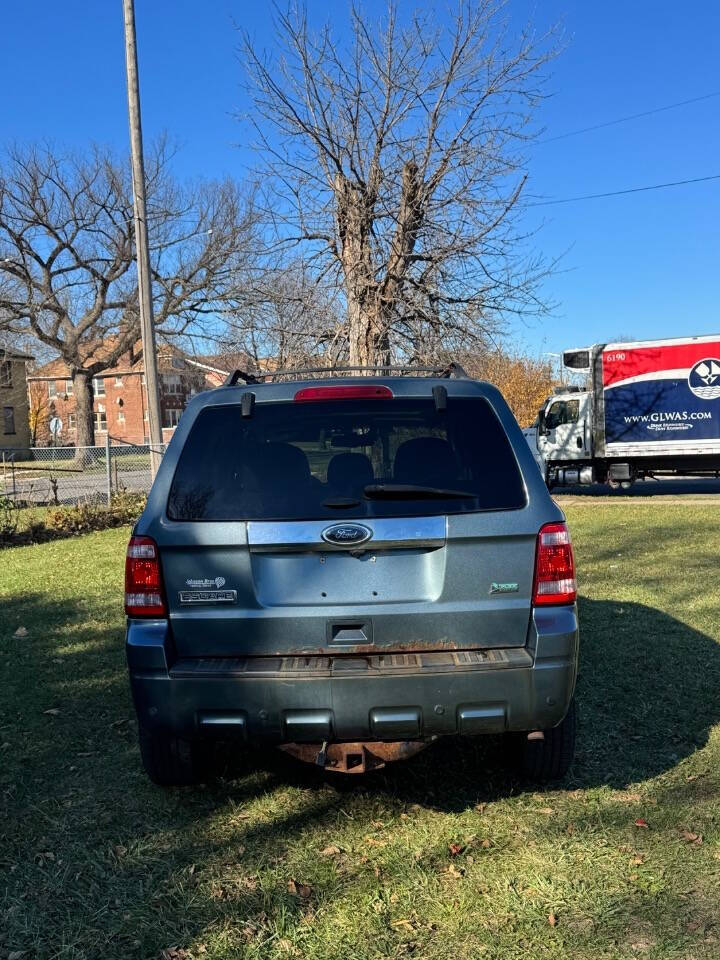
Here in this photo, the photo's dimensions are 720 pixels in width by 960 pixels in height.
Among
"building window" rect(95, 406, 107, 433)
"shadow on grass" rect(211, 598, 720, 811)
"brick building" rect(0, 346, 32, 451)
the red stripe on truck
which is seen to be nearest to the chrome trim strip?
"shadow on grass" rect(211, 598, 720, 811)

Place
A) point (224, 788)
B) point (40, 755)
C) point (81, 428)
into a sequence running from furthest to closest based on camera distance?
point (81, 428), point (40, 755), point (224, 788)

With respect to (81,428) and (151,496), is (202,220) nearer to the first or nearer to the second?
(81,428)

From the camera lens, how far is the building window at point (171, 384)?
59.4 m

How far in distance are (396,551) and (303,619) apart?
435mm

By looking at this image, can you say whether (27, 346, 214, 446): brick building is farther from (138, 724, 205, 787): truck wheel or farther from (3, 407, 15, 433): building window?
(138, 724, 205, 787): truck wheel

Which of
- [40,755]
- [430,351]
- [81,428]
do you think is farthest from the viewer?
[81,428]

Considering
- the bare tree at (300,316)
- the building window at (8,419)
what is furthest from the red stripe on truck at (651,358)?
the building window at (8,419)

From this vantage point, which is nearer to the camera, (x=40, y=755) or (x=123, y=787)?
(x=123, y=787)

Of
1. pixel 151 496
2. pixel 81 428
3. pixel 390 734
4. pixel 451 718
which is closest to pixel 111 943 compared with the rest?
pixel 390 734

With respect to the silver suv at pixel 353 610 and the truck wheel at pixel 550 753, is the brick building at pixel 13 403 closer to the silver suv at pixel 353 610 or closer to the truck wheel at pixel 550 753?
the silver suv at pixel 353 610

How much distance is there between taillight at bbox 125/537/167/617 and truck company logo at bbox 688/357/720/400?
58.8ft

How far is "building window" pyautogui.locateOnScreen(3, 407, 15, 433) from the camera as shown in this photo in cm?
5425

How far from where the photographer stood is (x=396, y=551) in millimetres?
3045

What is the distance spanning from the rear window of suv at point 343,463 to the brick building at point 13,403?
3838cm
